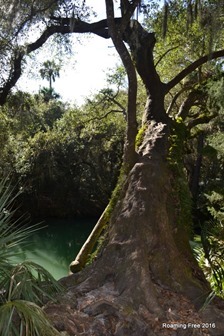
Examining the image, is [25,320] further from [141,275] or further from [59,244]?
[59,244]

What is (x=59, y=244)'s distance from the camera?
A: 60.0ft

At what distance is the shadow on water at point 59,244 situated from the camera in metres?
14.7

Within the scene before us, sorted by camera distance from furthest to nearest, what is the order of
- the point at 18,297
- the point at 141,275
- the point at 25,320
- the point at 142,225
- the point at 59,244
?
the point at 59,244
the point at 142,225
the point at 141,275
the point at 18,297
the point at 25,320

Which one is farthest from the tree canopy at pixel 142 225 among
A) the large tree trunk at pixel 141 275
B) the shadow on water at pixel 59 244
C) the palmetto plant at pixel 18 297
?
the shadow on water at pixel 59 244

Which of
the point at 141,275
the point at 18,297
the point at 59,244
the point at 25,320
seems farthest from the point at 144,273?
the point at 59,244

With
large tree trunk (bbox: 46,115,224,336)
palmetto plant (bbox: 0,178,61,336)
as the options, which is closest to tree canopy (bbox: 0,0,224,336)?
large tree trunk (bbox: 46,115,224,336)

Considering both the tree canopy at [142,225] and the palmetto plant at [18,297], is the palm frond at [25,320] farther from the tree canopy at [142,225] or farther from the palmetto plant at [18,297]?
the tree canopy at [142,225]

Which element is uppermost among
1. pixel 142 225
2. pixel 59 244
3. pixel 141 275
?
pixel 142 225

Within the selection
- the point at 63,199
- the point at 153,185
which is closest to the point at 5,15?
the point at 153,185

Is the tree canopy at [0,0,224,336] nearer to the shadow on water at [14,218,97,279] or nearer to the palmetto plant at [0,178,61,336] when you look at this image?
the palmetto plant at [0,178,61,336]

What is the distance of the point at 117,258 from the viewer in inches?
193

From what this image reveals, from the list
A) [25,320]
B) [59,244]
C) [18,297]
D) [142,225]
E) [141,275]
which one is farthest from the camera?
[59,244]

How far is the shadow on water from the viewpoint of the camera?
48.1 feet

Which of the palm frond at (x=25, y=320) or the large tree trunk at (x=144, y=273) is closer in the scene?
the palm frond at (x=25, y=320)
